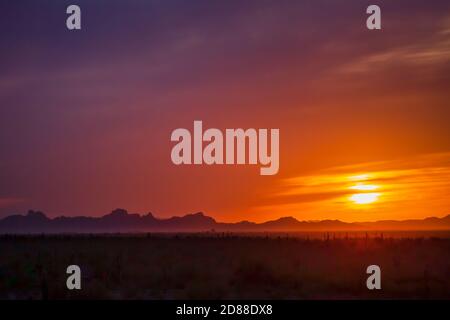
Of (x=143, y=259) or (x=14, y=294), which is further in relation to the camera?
(x=143, y=259)

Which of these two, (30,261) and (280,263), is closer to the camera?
(280,263)

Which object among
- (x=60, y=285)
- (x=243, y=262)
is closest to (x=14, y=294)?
(x=60, y=285)

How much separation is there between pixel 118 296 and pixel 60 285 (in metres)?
1.50

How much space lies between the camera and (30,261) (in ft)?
87.3
